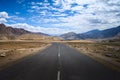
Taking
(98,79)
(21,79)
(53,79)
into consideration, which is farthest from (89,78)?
(21,79)

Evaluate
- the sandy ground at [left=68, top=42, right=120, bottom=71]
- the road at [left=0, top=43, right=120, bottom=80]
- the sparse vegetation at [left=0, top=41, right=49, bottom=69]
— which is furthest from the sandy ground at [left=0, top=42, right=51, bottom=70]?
the sandy ground at [left=68, top=42, right=120, bottom=71]

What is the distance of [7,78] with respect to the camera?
1009 cm

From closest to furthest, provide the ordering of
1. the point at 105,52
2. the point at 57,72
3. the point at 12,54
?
the point at 57,72 < the point at 12,54 < the point at 105,52

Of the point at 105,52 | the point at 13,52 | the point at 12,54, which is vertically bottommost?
the point at 105,52

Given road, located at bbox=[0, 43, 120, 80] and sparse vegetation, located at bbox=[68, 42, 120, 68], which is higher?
road, located at bbox=[0, 43, 120, 80]

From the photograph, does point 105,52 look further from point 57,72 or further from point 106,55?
point 57,72

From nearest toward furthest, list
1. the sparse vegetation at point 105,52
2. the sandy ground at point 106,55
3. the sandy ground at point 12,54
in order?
the sandy ground at point 106,55 → the sandy ground at point 12,54 → the sparse vegetation at point 105,52

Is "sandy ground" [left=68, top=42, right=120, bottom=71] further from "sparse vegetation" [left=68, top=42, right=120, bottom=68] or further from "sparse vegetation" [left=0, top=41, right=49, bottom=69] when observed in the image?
"sparse vegetation" [left=0, top=41, right=49, bottom=69]

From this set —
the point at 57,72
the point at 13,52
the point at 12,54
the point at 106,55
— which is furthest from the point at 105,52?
the point at 57,72

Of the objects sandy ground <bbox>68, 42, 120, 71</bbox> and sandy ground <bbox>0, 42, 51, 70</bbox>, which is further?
sandy ground <bbox>0, 42, 51, 70</bbox>

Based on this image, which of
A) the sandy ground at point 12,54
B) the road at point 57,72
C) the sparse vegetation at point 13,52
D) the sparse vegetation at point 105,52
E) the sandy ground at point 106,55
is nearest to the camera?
the road at point 57,72

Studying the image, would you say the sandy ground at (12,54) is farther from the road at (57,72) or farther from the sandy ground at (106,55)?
the sandy ground at (106,55)

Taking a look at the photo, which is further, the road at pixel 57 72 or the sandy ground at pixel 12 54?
the sandy ground at pixel 12 54

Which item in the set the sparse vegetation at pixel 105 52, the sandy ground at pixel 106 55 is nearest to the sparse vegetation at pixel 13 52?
the sandy ground at pixel 106 55
